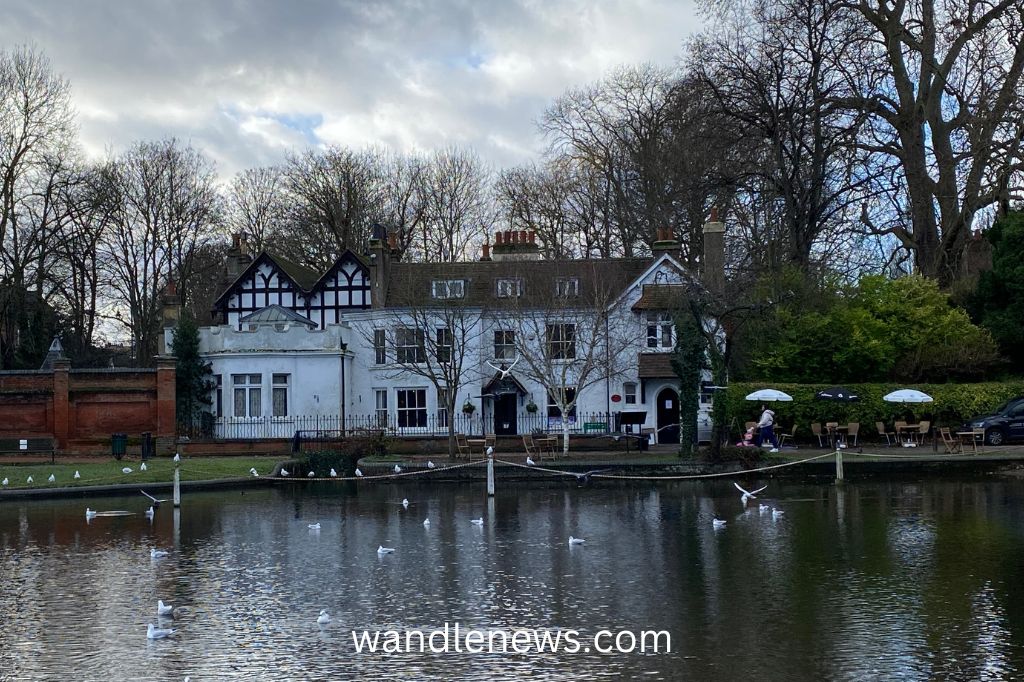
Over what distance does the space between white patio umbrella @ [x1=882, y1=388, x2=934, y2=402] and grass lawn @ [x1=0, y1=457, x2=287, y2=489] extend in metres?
20.6

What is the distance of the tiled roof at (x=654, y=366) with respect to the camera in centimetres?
4394

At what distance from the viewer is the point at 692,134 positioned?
47969 mm

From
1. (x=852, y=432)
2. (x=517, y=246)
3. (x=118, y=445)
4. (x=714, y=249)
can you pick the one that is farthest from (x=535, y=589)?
(x=517, y=246)

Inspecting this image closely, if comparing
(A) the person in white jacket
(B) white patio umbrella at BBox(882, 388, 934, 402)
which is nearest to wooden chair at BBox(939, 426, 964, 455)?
(B) white patio umbrella at BBox(882, 388, 934, 402)

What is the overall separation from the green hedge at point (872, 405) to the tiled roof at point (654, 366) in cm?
442

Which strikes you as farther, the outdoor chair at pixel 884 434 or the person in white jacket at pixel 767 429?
the outdoor chair at pixel 884 434

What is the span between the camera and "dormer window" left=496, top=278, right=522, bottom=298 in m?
43.7

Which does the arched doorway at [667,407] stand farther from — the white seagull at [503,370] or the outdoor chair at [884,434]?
the outdoor chair at [884,434]

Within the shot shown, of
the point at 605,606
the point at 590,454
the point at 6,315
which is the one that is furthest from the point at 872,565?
the point at 6,315

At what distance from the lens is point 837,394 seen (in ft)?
127

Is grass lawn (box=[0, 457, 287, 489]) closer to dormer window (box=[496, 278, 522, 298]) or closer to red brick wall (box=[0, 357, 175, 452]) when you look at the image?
red brick wall (box=[0, 357, 175, 452])

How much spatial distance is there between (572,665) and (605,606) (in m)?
2.80

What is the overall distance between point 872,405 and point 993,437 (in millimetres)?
4178
